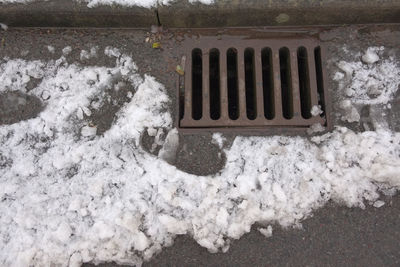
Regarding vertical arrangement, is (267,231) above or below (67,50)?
below

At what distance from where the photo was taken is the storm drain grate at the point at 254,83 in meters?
1.65

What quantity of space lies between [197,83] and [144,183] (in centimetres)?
64

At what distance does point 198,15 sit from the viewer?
5.63 ft

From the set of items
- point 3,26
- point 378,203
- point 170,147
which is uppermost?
point 3,26

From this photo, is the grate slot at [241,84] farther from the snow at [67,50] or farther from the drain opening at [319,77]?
the snow at [67,50]

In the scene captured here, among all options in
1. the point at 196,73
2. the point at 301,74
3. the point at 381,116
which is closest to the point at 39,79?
the point at 196,73

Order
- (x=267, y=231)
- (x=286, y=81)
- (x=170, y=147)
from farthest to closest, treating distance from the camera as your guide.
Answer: (x=286, y=81), (x=170, y=147), (x=267, y=231)

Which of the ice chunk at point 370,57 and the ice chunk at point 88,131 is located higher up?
the ice chunk at point 370,57

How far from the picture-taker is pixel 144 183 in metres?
1.54

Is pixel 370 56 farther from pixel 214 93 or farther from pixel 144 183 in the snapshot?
pixel 144 183

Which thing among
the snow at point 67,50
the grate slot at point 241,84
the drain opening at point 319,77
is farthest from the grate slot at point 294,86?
the snow at point 67,50

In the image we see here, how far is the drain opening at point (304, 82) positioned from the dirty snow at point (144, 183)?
0.19 meters

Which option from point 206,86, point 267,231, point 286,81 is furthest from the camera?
point 286,81

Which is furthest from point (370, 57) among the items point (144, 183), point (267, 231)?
point (144, 183)
